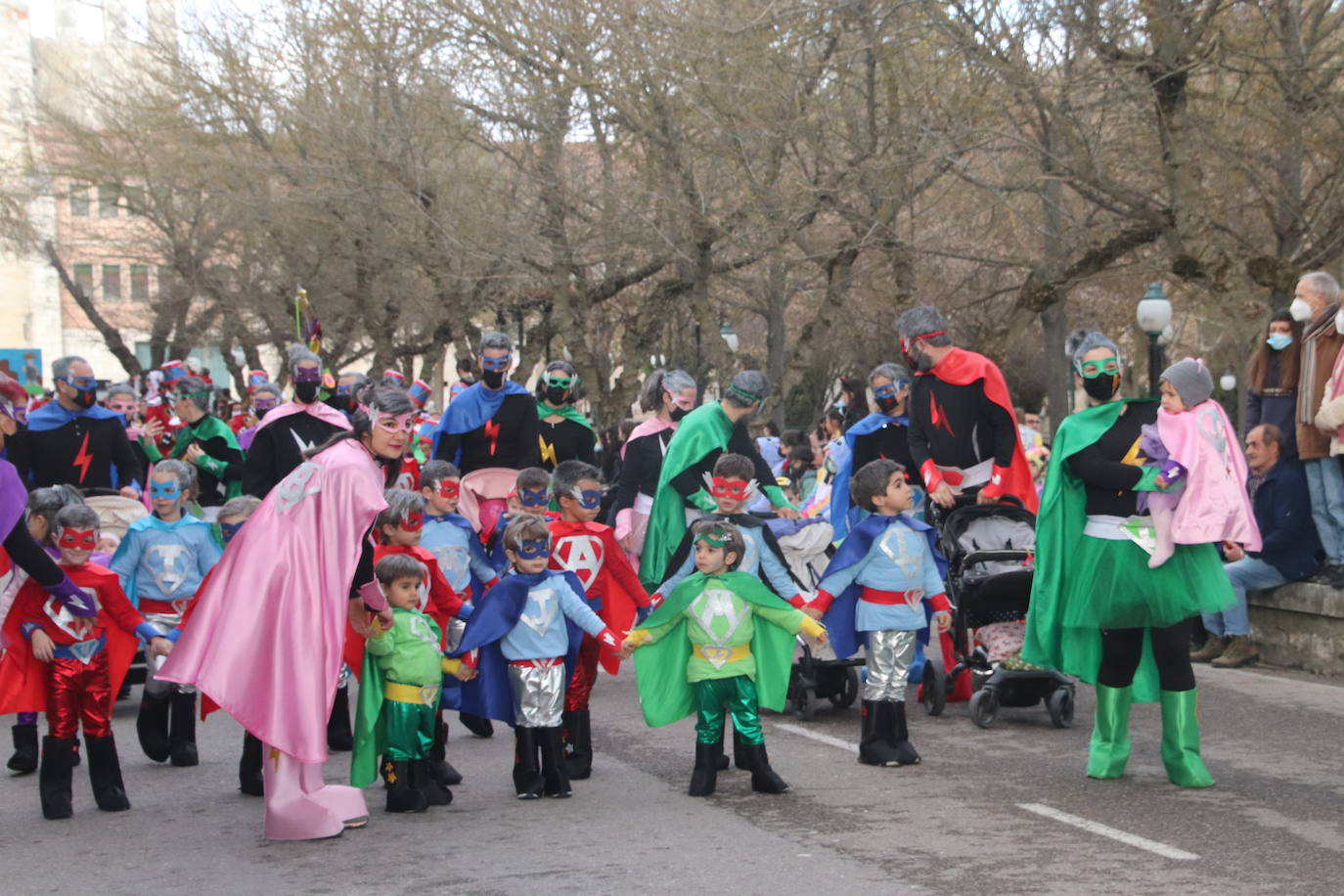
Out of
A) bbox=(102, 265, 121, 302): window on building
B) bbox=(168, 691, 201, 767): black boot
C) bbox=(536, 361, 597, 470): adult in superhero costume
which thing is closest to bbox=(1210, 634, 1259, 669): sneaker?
bbox=(536, 361, 597, 470): adult in superhero costume

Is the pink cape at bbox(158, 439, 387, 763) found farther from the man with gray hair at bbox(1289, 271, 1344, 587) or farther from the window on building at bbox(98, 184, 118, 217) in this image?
the window on building at bbox(98, 184, 118, 217)

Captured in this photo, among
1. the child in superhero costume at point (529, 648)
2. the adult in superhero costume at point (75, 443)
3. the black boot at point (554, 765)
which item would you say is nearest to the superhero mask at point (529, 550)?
the child in superhero costume at point (529, 648)

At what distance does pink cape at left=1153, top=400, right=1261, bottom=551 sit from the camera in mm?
7477

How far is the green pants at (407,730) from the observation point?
7.28 m

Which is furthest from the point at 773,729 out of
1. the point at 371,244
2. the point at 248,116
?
the point at 248,116

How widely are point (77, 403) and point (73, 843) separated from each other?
5286 millimetres

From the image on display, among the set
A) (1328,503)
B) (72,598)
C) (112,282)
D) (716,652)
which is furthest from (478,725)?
(112,282)

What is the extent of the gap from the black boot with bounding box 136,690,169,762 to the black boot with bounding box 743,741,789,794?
314 centimetres

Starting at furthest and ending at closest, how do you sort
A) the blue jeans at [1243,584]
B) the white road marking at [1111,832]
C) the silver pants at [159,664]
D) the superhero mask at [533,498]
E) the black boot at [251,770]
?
the blue jeans at [1243,584], the superhero mask at [533,498], the silver pants at [159,664], the black boot at [251,770], the white road marking at [1111,832]

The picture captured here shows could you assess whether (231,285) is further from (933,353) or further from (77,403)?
(933,353)

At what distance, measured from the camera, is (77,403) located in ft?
38.4

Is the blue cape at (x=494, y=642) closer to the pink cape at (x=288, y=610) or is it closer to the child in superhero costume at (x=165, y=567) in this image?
the pink cape at (x=288, y=610)

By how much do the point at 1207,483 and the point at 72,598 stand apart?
4.79 meters

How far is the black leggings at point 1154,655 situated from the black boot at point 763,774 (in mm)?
1532
